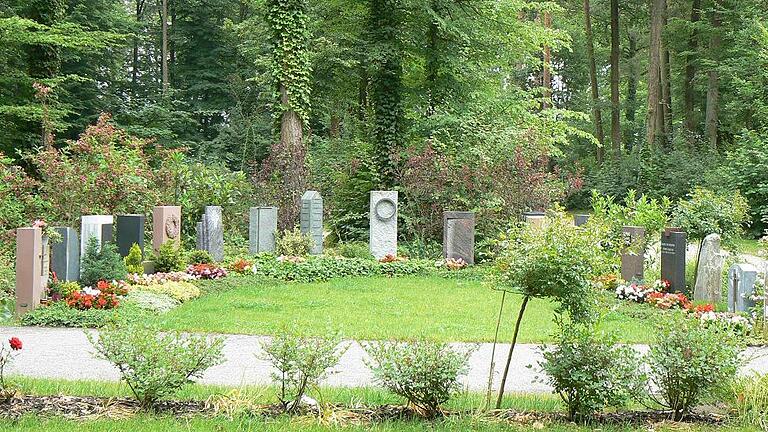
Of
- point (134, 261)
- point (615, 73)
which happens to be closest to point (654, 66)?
point (615, 73)

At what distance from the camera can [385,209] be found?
17.3 m

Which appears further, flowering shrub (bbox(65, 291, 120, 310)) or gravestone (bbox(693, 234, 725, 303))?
gravestone (bbox(693, 234, 725, 303))

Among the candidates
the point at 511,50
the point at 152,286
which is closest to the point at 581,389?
the point at 152,286

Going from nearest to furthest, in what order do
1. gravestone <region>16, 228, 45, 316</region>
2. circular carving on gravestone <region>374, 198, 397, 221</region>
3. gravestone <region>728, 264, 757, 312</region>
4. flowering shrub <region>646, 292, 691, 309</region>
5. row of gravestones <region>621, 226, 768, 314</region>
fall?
gravestone <region>16, 228, 45, 316</region>, gravestone <region>728, 264, 757, 312</region>, row of gravestones <region>621, 226, 768, 314</region>, flowering shrub <region>646, 292, 691, 309</region>, circular carving on gravestone <region>374, 198, 397, 221</region>

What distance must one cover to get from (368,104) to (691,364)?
64.4 ft

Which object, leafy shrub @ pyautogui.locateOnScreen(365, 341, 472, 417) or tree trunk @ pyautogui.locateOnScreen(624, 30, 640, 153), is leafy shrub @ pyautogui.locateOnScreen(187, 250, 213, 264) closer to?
leafy shrub @ pyautogui.locateOnScreen(365, 341, 472, 417)

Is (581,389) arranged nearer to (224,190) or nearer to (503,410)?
(503,410)

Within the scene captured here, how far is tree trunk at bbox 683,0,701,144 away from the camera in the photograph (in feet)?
108

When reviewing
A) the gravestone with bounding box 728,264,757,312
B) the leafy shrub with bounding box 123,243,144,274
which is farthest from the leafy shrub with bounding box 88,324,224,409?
the gravestone with bounding box 728,264,757,312

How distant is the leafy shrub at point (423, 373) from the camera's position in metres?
5.43

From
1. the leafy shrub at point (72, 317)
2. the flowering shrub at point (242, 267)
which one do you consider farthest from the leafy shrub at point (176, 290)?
the flowering shrub at point (242, 267)

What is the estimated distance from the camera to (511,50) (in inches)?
976

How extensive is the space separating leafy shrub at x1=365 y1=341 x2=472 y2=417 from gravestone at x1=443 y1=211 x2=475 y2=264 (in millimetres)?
11288

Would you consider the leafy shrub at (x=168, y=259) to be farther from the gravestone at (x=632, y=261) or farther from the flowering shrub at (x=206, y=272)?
the gravestone at (x=632, y=261)
